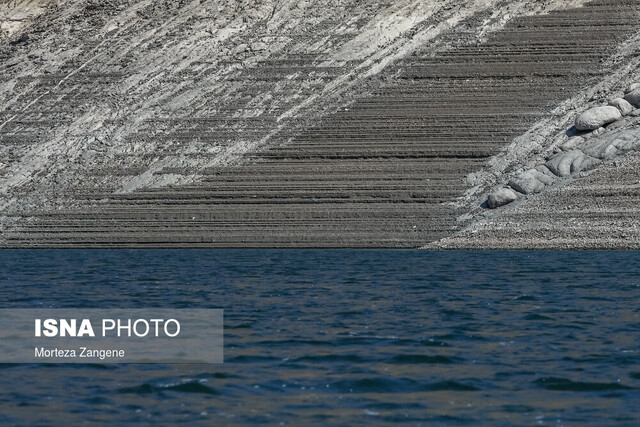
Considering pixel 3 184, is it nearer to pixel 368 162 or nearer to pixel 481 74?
pixel 368 162

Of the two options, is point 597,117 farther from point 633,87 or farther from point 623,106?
point 633,87

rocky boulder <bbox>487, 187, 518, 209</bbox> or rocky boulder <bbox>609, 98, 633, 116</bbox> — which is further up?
rocky boulder <bbox>609, 98, 633, 116</bbox>

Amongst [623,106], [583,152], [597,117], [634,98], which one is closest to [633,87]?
[634,98]

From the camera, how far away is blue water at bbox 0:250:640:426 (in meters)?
8.01

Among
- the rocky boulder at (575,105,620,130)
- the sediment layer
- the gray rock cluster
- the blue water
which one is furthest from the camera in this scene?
the rocky boulder at (575,105,620,130)

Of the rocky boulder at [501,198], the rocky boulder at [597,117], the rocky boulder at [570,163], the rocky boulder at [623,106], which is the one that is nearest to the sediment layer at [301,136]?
the rocky boulder at [501,198]

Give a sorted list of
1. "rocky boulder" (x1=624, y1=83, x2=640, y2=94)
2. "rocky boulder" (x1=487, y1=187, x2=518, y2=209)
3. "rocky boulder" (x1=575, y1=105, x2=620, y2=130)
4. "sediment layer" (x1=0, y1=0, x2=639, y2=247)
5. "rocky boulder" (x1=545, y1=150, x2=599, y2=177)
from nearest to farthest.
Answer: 1. "rocky boulder" (x1=487, y1=187, x2=518, y2=209)
2. "rocky boulder" (x1=545, y1=150, x2=599, y2=177)
3. "sediment layer" (x1=0, y1=0, x2=639, y2=247)
4. "rocky boulder" (x1=575, y1=105, x2=620, y2=130)
5. "rocky boulder" (x1=624, y1=83, x2=640, y2=94)

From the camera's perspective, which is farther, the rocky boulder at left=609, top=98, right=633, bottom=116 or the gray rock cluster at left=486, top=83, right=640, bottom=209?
the rocky boulder at left=609, top=98, right=633, bottom=116

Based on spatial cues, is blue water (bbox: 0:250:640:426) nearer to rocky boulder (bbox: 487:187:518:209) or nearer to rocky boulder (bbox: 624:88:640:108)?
rocky boulder (bbox: 487:187:518:209)

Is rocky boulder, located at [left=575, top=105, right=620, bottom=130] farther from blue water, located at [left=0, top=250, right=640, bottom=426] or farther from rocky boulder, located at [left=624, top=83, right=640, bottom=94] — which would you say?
blue water, located at [left=0, top=250, right=640, bottom=426]

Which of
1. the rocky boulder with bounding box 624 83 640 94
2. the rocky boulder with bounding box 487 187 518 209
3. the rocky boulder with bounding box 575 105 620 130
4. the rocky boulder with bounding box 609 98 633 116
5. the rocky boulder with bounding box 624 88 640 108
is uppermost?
the rocky boulder with bounding box 624 83 640 94

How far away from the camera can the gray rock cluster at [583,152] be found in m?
28.3

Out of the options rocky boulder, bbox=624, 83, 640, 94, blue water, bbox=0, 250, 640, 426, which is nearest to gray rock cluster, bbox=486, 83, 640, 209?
rocky boulder, bbox=624, 83, 640, 94

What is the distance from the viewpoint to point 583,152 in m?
29.2
